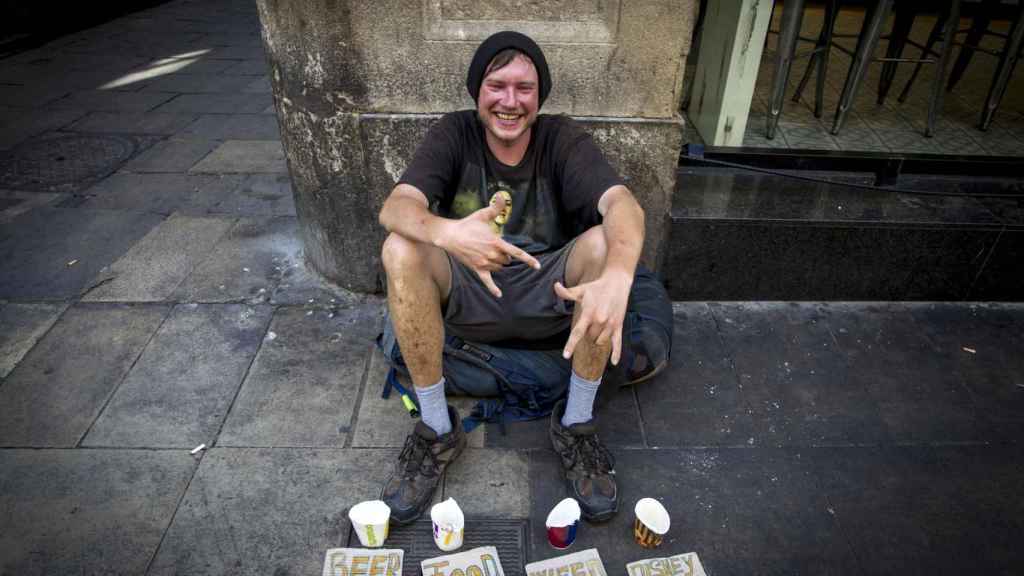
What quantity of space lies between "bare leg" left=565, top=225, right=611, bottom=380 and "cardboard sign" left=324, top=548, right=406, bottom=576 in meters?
0.91

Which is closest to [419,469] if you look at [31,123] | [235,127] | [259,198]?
[259,198]

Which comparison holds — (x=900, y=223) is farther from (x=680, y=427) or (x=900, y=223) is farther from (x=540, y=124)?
(x=540, y=124)

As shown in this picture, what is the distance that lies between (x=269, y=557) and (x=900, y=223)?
3.28 metres

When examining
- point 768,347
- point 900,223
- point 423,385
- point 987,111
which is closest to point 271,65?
point 423,385

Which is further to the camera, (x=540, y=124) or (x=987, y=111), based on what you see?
(x=987, y=111)

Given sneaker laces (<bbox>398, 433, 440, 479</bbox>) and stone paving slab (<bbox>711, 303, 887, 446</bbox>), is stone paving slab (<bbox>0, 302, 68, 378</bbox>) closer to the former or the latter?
sneaker laces (<bbox>398, 433, 440, 479</bbox>)

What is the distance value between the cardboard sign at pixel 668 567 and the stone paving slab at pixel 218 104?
547 cm

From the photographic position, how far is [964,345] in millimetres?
3105

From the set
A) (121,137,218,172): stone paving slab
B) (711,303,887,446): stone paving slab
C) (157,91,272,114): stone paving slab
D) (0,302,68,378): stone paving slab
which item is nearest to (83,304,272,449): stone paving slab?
(0,302,68,378): stone paving slab

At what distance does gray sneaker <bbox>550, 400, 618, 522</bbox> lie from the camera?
2188 mm

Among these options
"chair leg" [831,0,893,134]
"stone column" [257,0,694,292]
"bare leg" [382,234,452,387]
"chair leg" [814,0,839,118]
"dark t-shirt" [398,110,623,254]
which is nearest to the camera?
"bare leg" [382,234,452,387]

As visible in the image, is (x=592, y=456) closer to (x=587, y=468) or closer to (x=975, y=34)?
(x=587, y=468)

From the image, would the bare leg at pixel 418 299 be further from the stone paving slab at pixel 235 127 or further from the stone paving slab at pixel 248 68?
the stone paving slab at pixel 248 68

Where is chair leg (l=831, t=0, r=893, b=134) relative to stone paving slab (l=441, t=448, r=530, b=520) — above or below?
above
